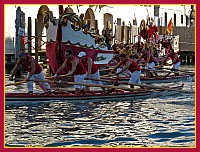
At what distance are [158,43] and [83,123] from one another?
27.1 metres

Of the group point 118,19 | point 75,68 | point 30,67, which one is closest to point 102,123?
point 75,68

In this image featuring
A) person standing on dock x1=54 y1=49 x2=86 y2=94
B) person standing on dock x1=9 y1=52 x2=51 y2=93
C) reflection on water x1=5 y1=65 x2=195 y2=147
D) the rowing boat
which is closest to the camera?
reflection on water x1=5 y1=65 x2=195 y2=147

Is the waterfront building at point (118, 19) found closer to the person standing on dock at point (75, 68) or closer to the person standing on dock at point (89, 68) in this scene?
the person standing on dock at point (89, 68)

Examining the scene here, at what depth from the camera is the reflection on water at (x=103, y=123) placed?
33.2 ft

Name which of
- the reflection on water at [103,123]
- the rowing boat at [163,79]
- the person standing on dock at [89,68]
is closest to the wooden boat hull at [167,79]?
the rowing boat at [163,79]

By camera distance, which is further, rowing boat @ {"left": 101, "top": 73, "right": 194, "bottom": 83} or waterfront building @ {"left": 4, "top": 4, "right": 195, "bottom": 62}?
waterfront building @ {"left": 4, "top": 4, "right": 195, "bottom": 62}

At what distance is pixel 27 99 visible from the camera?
14.5 meters

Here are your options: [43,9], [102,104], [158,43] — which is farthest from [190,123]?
[158,43]

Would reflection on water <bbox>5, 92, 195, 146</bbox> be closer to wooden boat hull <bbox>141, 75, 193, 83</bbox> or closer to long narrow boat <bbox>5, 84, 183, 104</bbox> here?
long narrow boat <bbox>5, 84, 183, 104</bbox>

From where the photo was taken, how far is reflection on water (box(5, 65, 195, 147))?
1013 centimetres

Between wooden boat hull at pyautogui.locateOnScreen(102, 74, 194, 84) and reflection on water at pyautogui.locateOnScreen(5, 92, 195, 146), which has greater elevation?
wooden boat hull at pyautogui.locateOnScreen(102, 74, 194, 84)

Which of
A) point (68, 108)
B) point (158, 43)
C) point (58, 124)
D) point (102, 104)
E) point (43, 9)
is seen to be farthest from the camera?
point (158, 43)

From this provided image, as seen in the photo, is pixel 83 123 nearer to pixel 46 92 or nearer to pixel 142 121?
pixel 142 121

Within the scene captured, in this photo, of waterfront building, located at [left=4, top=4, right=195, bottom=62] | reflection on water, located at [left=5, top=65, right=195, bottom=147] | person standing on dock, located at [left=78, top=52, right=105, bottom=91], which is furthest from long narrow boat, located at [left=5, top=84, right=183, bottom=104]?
waterfront building, located at [left=4, top=4, right=195, bottom=62]
